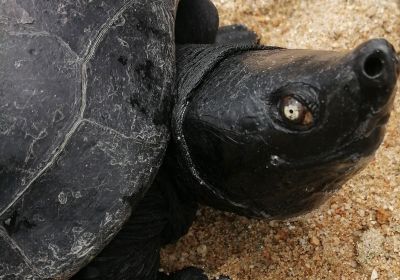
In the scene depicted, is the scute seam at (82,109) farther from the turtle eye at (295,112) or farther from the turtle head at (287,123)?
the turtle eye at (295,112)

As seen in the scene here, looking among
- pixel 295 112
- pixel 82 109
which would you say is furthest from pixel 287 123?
pixel 82 109

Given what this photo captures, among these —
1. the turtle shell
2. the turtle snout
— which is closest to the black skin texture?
the turtle snout

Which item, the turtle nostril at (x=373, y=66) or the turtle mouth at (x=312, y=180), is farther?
the turtle mouth at (x=312, y=180)

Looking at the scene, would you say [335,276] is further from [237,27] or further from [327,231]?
[237,27]

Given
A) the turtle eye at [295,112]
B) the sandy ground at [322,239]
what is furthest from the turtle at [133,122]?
the sandy ground at [322,239]

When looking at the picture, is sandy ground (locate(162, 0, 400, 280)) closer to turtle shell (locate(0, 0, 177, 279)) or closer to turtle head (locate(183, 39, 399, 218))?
turtle head (locate(183, 39, 399, 218))

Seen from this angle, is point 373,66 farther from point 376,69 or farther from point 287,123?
point 287,123

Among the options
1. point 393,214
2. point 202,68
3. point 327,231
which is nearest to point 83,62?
point 202,68
